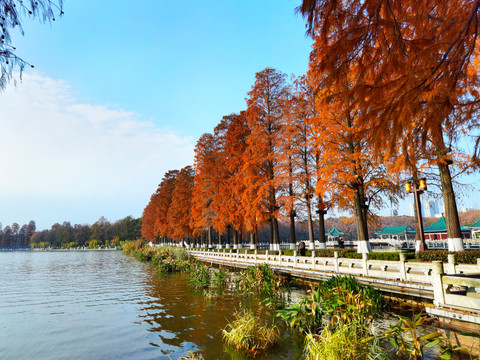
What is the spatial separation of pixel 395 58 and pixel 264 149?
848 inches

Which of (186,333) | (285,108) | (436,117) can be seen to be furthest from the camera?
(285,108)

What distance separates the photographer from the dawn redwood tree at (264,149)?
24547 mm

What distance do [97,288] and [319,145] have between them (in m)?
18.0

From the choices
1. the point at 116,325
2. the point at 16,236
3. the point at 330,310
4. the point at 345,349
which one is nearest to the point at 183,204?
the point at 116,325

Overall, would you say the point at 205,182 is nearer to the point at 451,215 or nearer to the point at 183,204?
the point at 183,204

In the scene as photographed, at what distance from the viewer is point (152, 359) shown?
7523 mm

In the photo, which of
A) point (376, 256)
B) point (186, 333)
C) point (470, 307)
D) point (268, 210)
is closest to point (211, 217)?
point (268, 210)

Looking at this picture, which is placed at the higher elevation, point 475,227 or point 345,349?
point 475,227

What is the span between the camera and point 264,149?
84.7ft

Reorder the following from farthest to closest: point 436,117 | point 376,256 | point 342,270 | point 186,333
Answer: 1. point 376,256
2. point 342,270
3. point 186,333
4. point 436,117

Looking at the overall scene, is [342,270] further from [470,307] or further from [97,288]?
[97,288]

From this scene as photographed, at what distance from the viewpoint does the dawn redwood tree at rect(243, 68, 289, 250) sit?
966 inches

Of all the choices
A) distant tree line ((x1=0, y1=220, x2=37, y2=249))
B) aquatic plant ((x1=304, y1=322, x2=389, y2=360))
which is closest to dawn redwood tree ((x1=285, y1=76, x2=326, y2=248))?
aquatic plant ((x1=304, y1=322, x2=389, y2=360))

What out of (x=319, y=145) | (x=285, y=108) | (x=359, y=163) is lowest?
(x=359, y=163)
